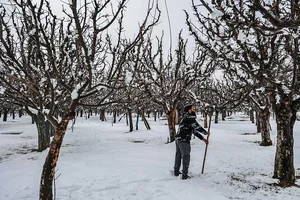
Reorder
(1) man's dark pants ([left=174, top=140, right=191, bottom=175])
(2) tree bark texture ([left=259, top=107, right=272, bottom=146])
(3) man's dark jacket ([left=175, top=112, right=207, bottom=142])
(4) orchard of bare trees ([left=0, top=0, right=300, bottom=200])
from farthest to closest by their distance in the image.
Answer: (2) tree bark texture ([left=259, top=107, right=272, bottom=146]) → (3) man's dark jacket ([left=175, top=112, right=207, bottom=142]) → (1) man's dark pants ([left=174, top=140, right=191, bottom=175]) → (4) orchard of bare trees ([left=0, top=0, right=300, bottom=200])

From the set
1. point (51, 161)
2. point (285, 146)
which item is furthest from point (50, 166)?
point (285, 146)

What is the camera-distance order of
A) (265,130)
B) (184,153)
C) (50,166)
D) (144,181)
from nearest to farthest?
(50,166) → (144,181) → (184,153) → (265,130)

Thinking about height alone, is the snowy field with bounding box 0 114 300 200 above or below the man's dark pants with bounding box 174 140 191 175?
below

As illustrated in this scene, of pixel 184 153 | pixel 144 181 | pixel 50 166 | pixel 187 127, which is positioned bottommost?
pixel 144 181

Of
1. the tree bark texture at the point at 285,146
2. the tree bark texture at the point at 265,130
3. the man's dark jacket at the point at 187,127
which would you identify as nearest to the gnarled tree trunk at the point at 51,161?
the man's dark jacket at the point at 187,127

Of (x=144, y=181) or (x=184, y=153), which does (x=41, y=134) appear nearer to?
(x=144, y=181)

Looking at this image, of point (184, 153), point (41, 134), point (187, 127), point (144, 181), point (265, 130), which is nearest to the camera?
point (144, 181)

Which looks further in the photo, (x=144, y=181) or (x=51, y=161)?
(x=144, y=181)

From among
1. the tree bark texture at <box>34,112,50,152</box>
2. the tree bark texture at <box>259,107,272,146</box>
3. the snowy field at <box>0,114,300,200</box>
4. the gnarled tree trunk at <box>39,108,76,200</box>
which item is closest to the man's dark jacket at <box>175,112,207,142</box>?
the snowy field at <box>0,114,300,200</box>

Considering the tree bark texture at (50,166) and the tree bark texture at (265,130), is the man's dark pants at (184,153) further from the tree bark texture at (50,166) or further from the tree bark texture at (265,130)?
the tree bark texture at (265,130)

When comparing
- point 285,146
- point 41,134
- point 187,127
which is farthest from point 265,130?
point 41,134

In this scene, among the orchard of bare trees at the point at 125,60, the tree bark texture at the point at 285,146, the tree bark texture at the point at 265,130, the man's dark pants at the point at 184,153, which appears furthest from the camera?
the tree bark texture at the point at 265,130

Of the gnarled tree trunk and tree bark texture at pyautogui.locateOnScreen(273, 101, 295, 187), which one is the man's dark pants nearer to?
tree bark texture at pyautogui.locateOnScreen(273, 101, 295, 187)

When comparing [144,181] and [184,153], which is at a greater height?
[184,153]
